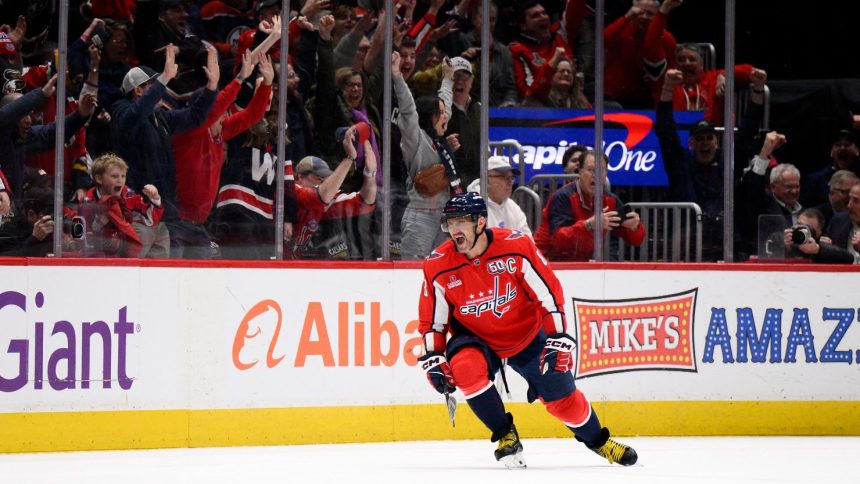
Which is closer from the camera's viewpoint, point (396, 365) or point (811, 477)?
point (811, 477)

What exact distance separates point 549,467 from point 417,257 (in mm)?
1919

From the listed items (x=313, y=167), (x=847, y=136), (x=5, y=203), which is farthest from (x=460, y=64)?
(x=847, y=136)

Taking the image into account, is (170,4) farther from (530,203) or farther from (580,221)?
(580,221)

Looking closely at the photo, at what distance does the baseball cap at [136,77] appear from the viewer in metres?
6.93

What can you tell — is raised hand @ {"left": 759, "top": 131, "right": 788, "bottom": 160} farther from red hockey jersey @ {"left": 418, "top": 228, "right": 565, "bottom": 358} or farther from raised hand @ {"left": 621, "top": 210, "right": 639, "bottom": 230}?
red hockey jersey @ {"left": 418, "top": 228, "right": 565, "bottom": 358}

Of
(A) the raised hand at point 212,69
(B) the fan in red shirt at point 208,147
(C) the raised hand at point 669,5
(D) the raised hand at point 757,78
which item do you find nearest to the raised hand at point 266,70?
(B) the fan in red shirt at point 208,147

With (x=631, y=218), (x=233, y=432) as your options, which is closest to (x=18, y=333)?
(x=233, y=432)

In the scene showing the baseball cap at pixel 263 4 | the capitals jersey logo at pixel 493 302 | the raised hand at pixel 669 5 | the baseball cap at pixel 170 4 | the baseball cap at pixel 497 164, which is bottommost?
the capitals jersey logo at pixel 493 302

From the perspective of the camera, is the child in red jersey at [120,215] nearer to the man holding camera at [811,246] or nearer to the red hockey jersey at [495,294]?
the red hockey jersey at [495,294]

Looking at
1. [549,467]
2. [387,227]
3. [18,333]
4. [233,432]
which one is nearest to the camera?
[549,467]

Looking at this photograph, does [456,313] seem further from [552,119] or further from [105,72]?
[552,119]

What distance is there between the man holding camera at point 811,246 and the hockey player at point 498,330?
280 centimetres

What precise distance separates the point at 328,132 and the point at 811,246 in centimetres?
321

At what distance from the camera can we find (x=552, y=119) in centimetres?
869
